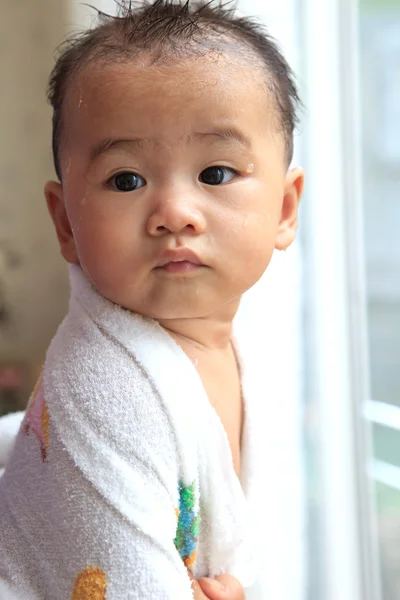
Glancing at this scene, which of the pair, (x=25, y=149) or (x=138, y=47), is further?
(x=25, y=149)

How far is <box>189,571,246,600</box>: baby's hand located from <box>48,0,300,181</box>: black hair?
0.37m

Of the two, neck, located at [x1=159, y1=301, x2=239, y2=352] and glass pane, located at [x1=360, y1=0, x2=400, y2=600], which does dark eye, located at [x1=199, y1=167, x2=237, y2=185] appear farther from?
glass pane, located at [x1=360, y1=0, x2=400, y2=600]

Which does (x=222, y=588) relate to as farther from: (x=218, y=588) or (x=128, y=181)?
(x=128, y=181)

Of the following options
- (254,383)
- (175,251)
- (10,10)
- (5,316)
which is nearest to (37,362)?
(5,316)

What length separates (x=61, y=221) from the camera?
637 millimetres

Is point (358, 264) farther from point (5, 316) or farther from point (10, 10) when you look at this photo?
point (10, 10)

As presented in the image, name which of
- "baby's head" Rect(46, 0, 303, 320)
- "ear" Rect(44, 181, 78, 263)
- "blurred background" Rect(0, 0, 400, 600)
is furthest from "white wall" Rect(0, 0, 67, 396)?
"baby's head" Rect(46, 0, 303, 320)

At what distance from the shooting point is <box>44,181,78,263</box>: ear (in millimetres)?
630

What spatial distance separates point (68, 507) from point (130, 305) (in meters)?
0.16

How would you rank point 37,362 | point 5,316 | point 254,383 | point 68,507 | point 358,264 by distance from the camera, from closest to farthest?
point 68,507 → point 254,383 → point 358,264 → point 37,362 → point 5,316

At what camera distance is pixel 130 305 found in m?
0.56

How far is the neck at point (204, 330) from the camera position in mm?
588

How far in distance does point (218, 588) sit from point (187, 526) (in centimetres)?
7

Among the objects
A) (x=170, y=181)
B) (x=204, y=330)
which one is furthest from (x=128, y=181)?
(x=204, y=330)
